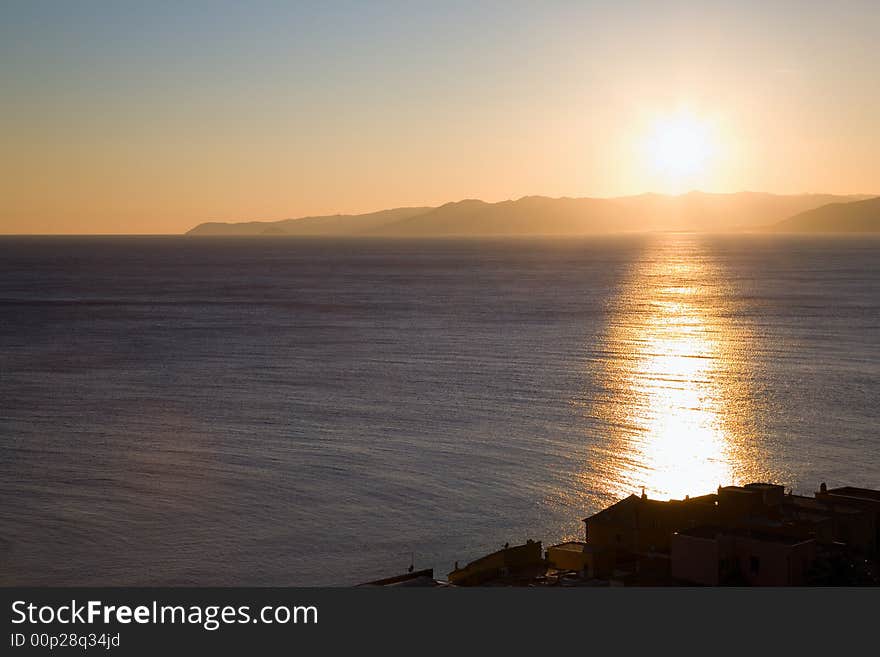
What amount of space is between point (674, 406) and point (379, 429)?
13906 mm

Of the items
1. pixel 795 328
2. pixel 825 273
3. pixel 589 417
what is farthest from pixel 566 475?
pixel 825 273

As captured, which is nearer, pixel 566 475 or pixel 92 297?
pixel 566 475

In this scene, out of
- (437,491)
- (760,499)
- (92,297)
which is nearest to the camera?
(760,499)

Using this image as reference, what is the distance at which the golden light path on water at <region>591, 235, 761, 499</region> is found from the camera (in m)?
41.5

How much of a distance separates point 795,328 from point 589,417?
4496cm

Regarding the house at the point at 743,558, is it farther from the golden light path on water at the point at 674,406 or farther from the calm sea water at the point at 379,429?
the golden light path on water at the point at 674,406

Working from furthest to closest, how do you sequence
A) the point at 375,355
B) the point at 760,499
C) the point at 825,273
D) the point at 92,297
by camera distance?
the point at 825,273 < the point at 92,297 < the point at 375,355 < the point at 760,499

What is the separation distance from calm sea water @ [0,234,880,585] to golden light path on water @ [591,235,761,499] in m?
0.19

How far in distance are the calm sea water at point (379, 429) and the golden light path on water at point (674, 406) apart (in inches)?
7.4

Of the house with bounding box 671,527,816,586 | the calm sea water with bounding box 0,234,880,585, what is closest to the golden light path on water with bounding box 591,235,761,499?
the calm sea water with bounding box 0,234,880,585

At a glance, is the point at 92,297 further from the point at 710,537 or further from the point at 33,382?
the point at 710,537

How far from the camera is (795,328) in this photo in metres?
91.2

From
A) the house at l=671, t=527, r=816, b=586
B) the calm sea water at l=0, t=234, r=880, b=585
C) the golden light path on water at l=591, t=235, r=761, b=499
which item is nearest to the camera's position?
the house at l=671, t=527, r=816, b=586

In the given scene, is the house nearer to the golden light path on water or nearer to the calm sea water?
the calm sea water
